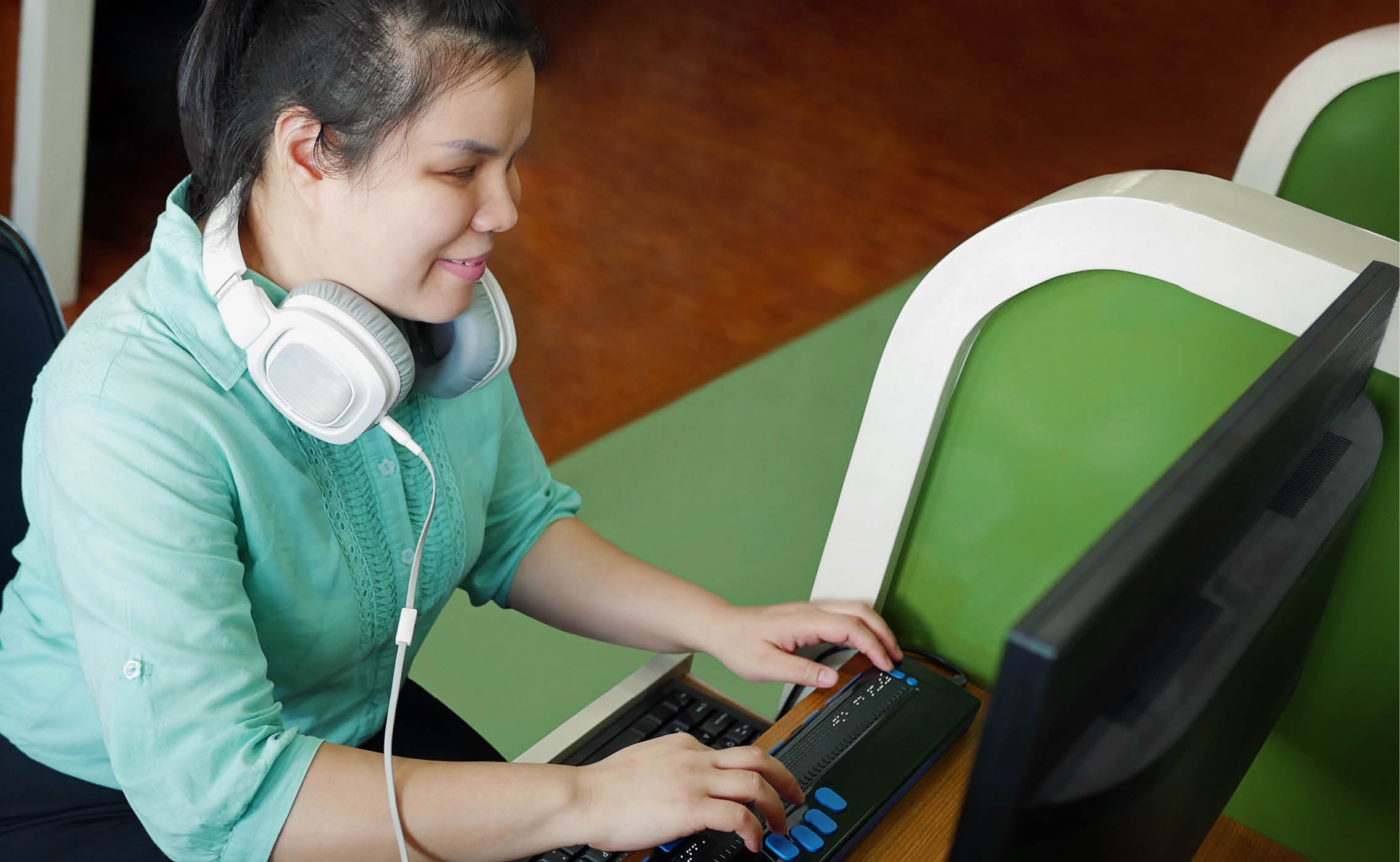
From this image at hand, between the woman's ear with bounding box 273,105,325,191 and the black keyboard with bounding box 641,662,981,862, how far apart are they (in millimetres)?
536

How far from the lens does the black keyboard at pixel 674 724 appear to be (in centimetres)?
104

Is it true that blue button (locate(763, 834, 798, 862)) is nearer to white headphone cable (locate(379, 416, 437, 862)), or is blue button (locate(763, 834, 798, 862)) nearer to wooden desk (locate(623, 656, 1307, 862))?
wooden desk (locate(623, 656, 1307, 862))

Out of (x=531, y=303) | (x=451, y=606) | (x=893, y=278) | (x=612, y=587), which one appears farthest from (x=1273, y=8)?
(x=612, y=587)

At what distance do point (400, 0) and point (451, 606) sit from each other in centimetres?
148

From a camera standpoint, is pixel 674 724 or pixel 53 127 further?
pixel 53 127

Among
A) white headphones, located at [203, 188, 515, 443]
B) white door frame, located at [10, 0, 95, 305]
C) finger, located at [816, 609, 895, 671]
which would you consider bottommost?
white door frame, located at [10, 0, 95, 305]

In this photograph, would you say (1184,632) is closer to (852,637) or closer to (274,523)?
(852,637)

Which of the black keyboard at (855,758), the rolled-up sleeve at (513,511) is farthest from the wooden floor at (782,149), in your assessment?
the black keyboard at (855,758)

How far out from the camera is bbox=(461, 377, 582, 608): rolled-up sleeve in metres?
1.19

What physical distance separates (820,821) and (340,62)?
63cm

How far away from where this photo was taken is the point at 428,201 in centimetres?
89

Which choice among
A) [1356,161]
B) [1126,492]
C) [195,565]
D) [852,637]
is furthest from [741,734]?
[1356,161]

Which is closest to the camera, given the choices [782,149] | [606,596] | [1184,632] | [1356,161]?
[1184,632]

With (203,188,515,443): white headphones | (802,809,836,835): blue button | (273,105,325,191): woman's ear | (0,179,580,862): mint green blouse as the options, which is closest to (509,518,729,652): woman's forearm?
(0,179,580,862): mint green blouse
